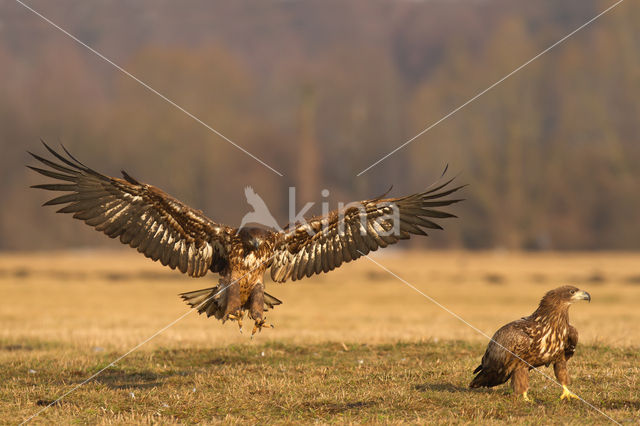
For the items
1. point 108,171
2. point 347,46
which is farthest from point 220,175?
point 347,46

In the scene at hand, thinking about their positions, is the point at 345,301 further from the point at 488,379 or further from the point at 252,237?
the point at 488,379

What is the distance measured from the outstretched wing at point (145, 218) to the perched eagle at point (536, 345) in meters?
3.52

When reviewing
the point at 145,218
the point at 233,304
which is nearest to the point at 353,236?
the point at 233,304

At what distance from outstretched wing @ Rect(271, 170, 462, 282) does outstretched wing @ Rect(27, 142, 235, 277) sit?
3.34 ft

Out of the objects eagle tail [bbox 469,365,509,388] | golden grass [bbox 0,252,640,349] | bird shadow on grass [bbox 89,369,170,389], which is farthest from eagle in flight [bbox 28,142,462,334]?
golden grass [bbox 0,252,640,349]

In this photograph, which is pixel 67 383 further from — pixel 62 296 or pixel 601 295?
pixel 601 295

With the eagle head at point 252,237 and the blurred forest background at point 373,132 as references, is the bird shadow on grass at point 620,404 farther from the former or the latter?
the blurred forest background at point 373,132

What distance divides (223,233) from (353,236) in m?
1.85

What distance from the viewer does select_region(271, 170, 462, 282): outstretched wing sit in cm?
1025

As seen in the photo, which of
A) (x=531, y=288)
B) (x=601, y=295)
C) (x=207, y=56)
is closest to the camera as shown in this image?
(x=601, y=295)

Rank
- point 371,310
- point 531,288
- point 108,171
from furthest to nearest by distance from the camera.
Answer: point 108,171
point 531,288
point 371,310

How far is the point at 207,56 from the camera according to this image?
6581 centimetres

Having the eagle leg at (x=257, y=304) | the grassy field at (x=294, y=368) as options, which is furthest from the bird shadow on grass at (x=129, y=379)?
the eagle leg at (x=257, y=304)

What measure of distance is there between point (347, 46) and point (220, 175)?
2505cm
